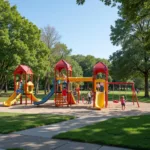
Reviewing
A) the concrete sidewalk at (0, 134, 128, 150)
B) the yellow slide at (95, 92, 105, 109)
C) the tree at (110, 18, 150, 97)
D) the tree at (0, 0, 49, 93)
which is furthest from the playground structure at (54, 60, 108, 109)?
the tree at (110, 18, 150, 97)

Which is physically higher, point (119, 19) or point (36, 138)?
point (119, 19)

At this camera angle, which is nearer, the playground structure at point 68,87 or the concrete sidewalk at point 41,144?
the concrete sidewalk at point 41,144

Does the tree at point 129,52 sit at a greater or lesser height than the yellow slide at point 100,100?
greater

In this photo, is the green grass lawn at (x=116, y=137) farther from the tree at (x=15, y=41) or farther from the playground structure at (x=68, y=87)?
the tree at (x=15, y=41)

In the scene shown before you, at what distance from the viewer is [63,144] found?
7324 mm

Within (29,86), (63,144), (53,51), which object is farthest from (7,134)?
(53,51)

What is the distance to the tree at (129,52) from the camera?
3669cm

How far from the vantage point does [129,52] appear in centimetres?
3725

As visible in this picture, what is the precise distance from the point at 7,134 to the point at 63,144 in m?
2.55

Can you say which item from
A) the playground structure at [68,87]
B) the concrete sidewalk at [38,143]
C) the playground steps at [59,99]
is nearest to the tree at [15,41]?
the playground structure at [68,87]

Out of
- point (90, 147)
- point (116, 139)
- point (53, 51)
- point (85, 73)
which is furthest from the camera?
point (85, 73)

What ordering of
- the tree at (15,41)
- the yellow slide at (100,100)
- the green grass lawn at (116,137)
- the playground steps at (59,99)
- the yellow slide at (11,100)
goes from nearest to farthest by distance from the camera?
1. the green grass lawn at (116,137)
2. the yellow slide at (100,100)
3. the playground steps at (59,99)
4. the yellow slide at (11,100)
5. the tree at (15,41)

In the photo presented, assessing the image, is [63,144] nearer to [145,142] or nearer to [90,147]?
[90,147]

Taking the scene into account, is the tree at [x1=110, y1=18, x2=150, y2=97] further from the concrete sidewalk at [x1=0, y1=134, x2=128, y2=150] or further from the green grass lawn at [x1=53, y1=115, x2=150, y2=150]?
the concrete sidewalk at [x1=0, y1=134, x2=128, y2=150]
